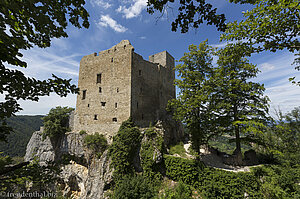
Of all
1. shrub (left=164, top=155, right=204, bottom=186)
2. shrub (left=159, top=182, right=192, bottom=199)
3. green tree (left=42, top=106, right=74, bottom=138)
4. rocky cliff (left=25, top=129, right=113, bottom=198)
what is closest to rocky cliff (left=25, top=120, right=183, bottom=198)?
rocky cliff (left=25, top=129, right=113, bottom=198)

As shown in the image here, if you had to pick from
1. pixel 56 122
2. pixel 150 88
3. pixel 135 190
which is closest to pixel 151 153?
pixel 135 190

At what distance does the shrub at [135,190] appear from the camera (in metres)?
10.4

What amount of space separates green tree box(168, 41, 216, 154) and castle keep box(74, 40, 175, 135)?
6.20 metres

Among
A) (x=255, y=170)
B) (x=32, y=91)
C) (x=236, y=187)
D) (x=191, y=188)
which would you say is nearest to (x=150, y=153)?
(x=191, y=188)

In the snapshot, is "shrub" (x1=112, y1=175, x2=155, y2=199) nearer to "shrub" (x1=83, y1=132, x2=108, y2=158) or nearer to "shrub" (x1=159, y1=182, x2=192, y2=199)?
"shrub" (x1=159, y1=182, x2=192, y2=199)

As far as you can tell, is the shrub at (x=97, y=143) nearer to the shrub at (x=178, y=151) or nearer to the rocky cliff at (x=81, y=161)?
the rocky cliff at (x=81, y=161)

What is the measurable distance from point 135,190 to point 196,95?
30.2ft

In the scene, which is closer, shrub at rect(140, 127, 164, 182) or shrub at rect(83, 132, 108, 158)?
shrub at rect(140, 127, 164, 182)

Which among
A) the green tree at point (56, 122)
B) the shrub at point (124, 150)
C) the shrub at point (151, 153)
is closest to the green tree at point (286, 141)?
the shrub at point (151, 153)

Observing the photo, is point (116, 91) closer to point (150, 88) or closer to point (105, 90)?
point (105, 90)

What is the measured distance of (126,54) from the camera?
698 inches

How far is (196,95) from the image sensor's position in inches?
441

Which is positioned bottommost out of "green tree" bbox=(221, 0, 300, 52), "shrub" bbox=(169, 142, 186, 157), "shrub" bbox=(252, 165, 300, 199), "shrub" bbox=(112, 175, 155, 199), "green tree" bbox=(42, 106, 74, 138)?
"shrub" bbox=(112, 175, 155, 199)

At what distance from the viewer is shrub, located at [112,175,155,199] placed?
10375 mm
